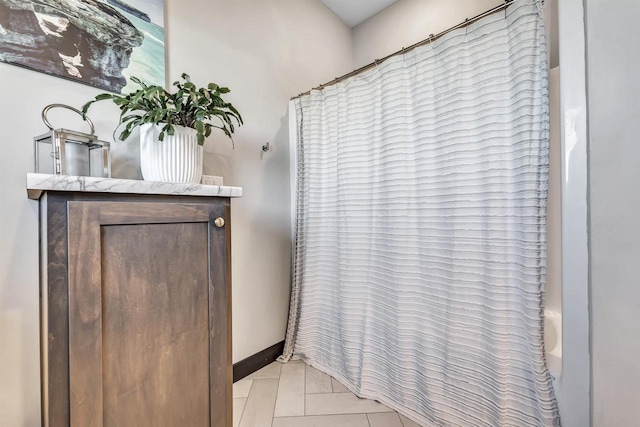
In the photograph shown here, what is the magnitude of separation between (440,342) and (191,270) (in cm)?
106

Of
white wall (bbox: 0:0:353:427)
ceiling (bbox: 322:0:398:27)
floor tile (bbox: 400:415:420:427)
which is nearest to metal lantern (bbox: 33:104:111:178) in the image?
white wall (bbox: 0:0:353:427)

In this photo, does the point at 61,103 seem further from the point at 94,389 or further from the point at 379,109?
the point at 379,109

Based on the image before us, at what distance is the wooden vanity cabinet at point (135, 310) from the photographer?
622 mm

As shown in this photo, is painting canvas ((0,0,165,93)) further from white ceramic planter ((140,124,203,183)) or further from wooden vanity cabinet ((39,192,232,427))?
wooden vanity cabinet ((39,192,232,427))

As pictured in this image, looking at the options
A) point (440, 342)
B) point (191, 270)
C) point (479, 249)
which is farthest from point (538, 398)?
point (191, 270)

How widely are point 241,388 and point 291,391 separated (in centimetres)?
28

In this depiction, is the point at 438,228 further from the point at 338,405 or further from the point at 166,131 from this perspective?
the point at 166,131

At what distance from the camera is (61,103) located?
3.24 ft

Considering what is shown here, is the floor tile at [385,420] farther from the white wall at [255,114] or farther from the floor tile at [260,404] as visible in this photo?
the white wall at [255,114]

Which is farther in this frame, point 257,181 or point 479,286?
point 257,181

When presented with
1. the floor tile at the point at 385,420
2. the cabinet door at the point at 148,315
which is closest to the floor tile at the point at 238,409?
the cabinet door at the point at 148,315

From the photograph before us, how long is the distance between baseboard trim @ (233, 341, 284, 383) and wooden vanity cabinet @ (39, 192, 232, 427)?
0.68m

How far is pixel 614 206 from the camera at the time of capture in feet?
2.70

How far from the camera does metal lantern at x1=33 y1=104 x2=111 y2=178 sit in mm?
847
